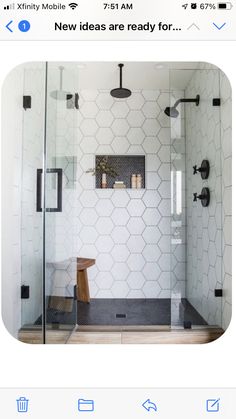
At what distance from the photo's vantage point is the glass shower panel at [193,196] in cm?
151

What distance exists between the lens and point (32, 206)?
1176 millimetres

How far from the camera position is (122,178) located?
2498 mm

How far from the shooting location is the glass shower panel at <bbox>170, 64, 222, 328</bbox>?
1.51 meters

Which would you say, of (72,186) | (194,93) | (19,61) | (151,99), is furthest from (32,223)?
(151,99)

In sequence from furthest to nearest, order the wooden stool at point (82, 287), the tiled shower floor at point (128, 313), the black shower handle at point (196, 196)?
the wooden stool at point (82, 287), the black shower handle at point (196, 196), the tiled shower floor at point (128, 313)

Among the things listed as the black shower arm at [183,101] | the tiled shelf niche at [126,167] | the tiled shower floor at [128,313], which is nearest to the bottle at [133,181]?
the tiled shelf niche at [126,167]

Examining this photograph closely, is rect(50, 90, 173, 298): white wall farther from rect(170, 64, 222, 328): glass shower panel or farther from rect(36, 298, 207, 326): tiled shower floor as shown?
rect(170, 64, 222, 328): glass shower panel
